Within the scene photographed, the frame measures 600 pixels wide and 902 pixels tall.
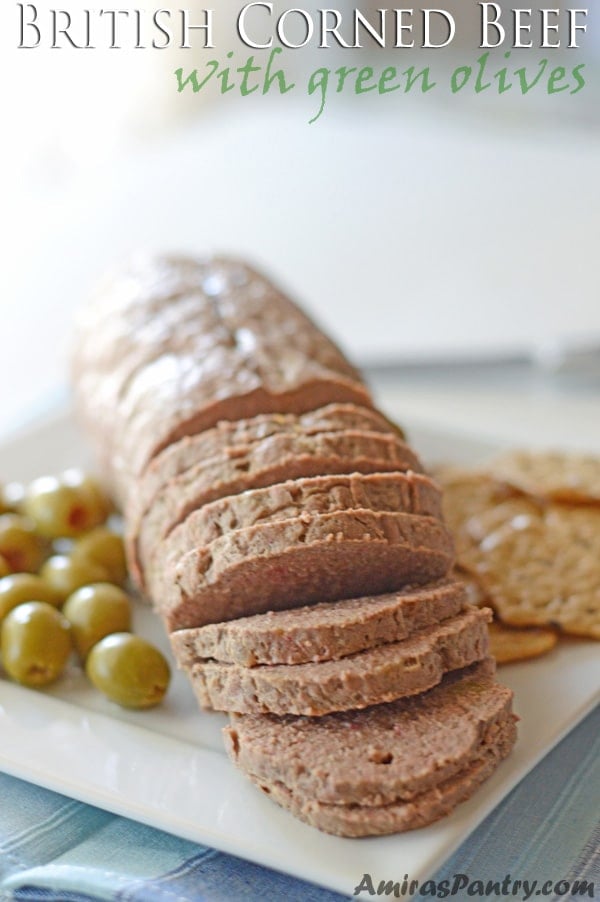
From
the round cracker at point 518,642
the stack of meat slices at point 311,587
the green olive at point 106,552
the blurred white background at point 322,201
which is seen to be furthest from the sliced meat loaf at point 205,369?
the round cracker at point 518,642

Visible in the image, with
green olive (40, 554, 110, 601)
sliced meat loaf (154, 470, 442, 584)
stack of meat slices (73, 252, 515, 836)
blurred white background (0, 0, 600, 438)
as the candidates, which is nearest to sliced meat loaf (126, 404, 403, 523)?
stack of meat slices (73, 252, 515, 836)

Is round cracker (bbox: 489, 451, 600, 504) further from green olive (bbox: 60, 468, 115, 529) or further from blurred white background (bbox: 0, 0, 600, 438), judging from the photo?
green olive (bbox: 60, 468, 115, 529)

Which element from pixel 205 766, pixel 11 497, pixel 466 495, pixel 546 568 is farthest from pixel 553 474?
pixel 11 497

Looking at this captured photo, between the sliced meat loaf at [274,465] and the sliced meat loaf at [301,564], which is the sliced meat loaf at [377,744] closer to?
the sliced meat loaf at [301,564]

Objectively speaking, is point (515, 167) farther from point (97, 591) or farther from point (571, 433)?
point (97, 591)

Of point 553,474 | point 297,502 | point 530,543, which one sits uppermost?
point 297,502

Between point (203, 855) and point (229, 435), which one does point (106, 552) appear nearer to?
point (229, 435)
